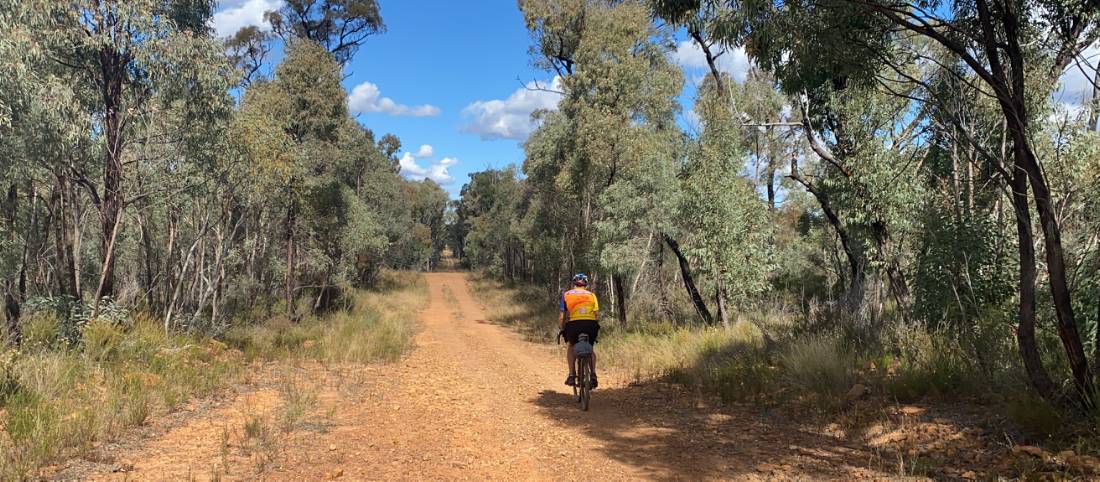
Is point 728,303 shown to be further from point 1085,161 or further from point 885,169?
point 1085,161

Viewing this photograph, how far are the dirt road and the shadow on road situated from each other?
0.01 metres

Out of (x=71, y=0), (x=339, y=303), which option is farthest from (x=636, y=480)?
(x=339, y=303)

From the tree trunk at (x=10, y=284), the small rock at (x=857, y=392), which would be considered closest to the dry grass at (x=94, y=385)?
the tree trunk at (x=10, y=284)

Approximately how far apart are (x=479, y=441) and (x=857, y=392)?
425 centimetres

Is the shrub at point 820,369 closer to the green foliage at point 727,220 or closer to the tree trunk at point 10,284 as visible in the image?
the green foliage at point 727,220

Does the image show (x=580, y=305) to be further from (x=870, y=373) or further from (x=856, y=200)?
(x=856, y=200)

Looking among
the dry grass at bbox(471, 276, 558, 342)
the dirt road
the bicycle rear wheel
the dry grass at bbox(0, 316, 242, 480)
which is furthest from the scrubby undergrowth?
the dry grass at bbox(471, 276, 558, 342)

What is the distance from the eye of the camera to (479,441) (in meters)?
5.72

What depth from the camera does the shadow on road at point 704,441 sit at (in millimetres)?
4758

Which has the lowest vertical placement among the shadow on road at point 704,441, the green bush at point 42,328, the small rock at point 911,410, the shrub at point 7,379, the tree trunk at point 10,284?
the shadow on road at point 704,441

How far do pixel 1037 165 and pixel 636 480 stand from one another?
4.25 metres

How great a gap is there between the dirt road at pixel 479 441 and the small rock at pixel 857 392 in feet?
2.57

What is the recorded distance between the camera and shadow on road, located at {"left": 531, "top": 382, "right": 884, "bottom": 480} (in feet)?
15.6

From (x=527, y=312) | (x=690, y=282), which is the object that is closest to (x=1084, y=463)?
(x=690, y=282)
